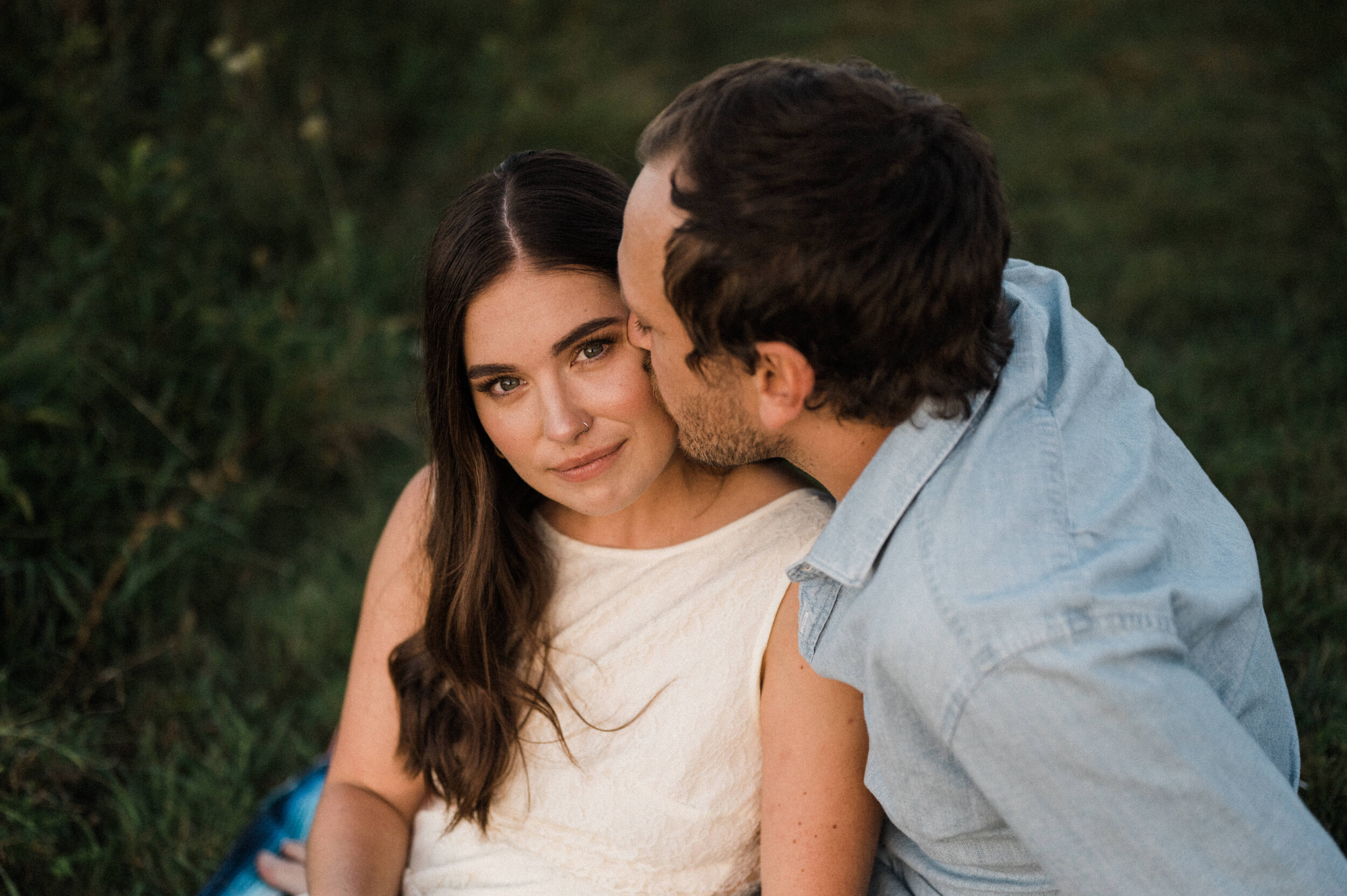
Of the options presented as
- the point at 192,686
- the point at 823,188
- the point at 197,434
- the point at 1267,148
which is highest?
the point at 823,188

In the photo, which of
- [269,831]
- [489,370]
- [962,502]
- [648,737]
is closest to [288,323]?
[269,831]

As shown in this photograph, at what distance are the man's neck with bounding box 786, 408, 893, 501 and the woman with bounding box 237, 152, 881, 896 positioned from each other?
31 centimetres

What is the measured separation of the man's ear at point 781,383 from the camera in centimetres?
153

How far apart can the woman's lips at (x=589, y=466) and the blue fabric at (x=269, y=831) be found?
1046 millimetres

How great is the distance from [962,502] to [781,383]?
14.3 inches

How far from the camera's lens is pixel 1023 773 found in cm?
121

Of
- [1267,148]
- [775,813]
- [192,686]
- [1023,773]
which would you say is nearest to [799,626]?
[775,813]

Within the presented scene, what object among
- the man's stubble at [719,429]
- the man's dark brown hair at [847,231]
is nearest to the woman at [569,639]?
the man's stubble at [719,429]

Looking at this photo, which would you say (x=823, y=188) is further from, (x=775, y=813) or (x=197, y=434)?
(x=197, y=434)

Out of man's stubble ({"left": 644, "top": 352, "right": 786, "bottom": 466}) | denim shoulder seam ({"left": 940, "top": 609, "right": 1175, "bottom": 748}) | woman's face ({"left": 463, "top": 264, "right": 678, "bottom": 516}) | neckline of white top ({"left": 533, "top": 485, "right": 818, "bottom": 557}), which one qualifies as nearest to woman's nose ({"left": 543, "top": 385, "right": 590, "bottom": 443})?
woman's face ({"left": 463, "top": 264, "right": 678, "bottom": 516})

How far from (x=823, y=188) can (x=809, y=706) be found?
0.88m

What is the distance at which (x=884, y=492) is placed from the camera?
145cm

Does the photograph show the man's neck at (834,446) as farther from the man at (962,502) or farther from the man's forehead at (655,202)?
the man's forehead at (655,202)

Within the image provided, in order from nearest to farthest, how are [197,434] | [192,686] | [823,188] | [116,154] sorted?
1. [823,188]
2. [192,686]
3. [197,434]
4. [116,154]
